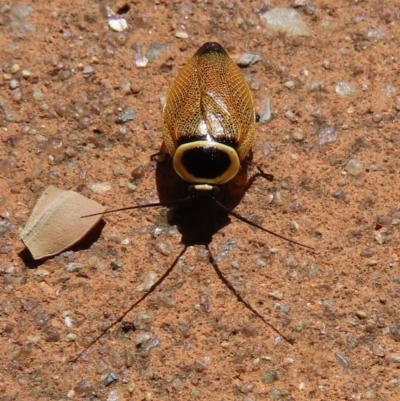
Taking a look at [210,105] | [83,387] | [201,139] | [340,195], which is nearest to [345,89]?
[340,195]

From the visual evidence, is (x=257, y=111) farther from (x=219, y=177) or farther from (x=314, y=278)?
(x=314, y=278)

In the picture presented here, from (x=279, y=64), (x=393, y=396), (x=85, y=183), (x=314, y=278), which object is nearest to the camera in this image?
(x=393, y=396)

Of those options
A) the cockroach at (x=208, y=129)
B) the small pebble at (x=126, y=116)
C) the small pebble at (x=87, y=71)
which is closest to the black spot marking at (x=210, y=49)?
the cockroach at (x=208, y=129)

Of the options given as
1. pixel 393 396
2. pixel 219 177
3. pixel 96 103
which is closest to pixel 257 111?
pixel 219 177

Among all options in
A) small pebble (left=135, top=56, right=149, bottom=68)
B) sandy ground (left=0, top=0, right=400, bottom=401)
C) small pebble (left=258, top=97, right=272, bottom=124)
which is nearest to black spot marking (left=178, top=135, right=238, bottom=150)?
sandy ground (left=0, top=0, right=400, bottom=401)

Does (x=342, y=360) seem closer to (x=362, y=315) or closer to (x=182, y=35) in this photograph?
(x=362, y=315)
